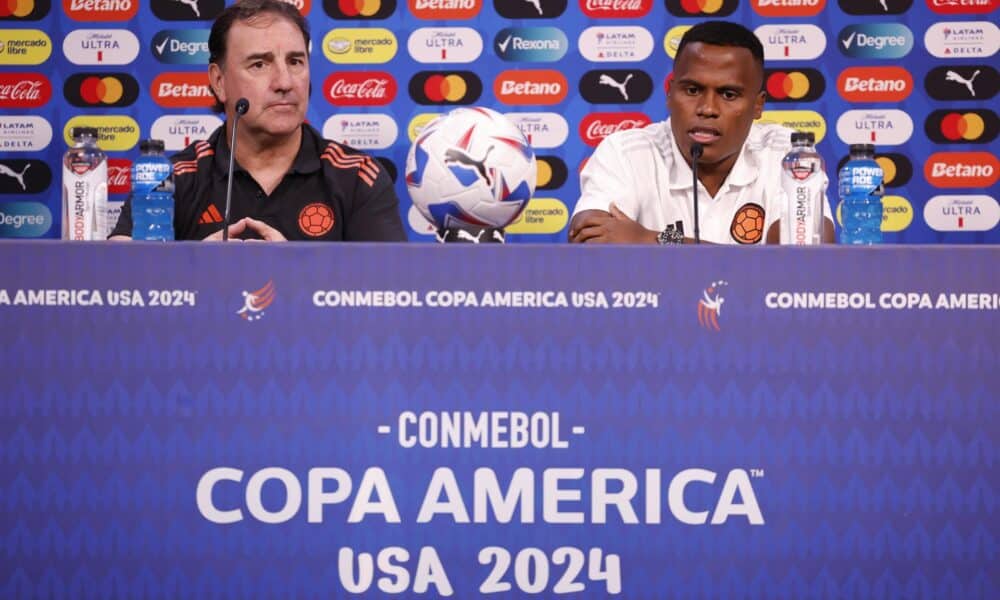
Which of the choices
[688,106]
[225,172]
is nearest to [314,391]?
[225,172]

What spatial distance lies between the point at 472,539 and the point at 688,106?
1554mm

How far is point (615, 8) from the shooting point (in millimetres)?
3750

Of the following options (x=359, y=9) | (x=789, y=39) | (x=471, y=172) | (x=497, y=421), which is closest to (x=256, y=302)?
(x=497, y=421)

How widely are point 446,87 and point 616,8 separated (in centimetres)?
66

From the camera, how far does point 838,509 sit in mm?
1287

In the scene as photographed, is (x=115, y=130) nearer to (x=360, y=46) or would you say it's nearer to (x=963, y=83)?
(x=360, y=46)

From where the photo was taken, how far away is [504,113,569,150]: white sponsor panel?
3.77 meters

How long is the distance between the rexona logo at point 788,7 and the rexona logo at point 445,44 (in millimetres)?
985

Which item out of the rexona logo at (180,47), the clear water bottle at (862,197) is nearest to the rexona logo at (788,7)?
the rexona logo at (180,47)

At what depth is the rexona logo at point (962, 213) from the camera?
3.71 meters

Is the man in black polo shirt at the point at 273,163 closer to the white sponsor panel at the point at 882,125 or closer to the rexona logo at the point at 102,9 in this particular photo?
the rexona logo at the point at 102,9

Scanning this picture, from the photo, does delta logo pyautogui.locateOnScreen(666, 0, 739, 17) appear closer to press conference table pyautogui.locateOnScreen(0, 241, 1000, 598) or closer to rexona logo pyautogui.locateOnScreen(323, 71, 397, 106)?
rexona logo pyautogui.locateOnScreen(323, 71, 397, 106)

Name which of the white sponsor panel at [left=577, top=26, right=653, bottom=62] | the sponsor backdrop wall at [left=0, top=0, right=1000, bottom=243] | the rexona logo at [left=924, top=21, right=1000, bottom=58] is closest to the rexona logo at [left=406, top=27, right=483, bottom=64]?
the sponsor backdrop wall at [left=0, top=0, right=1000, bottom=243]

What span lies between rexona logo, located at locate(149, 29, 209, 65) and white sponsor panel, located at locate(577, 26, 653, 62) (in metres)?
1.34
